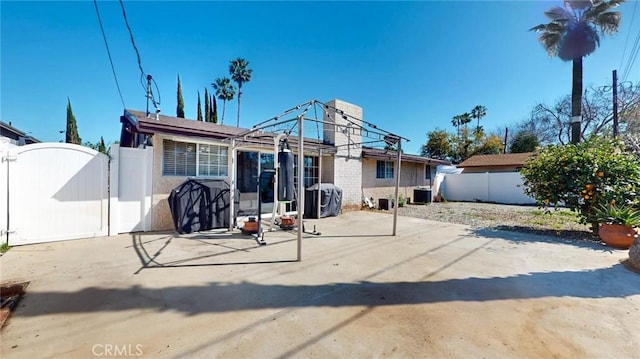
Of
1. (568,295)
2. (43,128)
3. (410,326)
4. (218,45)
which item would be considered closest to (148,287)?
(410,326)

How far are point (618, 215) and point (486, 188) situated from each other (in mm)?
11456

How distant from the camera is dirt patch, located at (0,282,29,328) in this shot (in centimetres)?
249

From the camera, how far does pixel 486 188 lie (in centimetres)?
1602

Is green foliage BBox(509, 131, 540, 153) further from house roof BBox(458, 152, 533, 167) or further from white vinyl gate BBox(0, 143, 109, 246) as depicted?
white vinyl gate BBox(0, 143, 109, 246)

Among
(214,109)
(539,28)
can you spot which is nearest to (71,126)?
(214,109)

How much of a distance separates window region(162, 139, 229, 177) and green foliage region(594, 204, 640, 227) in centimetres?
962

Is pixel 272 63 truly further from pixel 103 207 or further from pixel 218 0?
pixel 103 207

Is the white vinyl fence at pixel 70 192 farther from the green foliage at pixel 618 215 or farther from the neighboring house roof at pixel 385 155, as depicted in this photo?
the green foliage at pixel 618 215

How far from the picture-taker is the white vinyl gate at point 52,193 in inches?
190

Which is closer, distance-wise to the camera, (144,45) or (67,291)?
(67,291)

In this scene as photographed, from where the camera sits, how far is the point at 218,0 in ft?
23.1

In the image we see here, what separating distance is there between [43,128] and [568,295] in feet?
101

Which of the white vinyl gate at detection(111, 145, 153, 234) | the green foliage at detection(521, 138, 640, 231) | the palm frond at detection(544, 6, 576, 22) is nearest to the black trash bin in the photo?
the green foliage at detection(521, 138, 640, 231)

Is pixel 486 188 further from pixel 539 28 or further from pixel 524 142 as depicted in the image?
pixel 524 142
